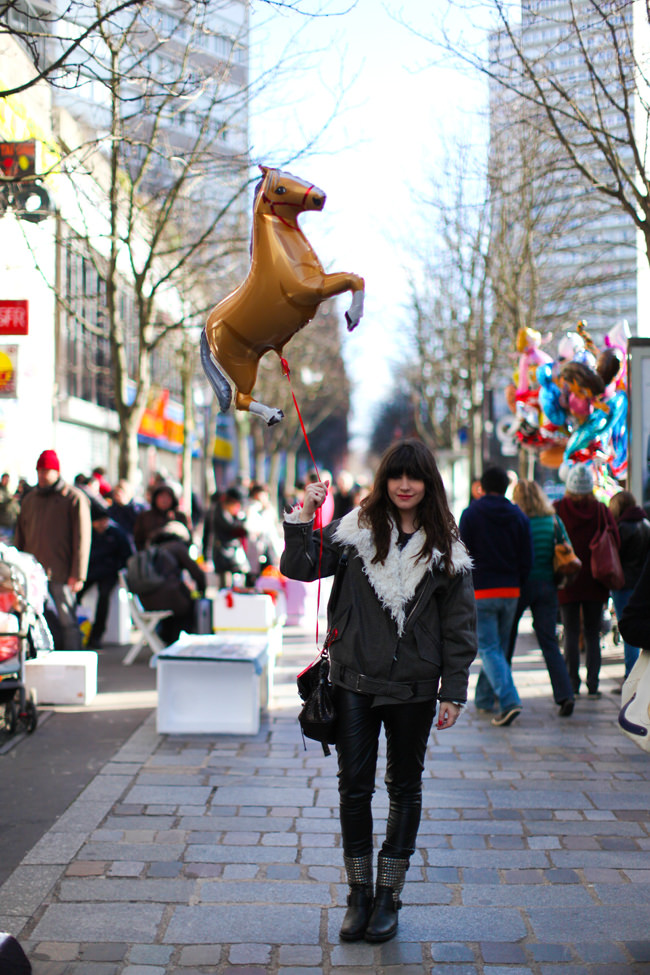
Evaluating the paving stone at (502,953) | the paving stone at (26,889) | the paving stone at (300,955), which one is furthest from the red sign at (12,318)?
the paving stone at (502,953)

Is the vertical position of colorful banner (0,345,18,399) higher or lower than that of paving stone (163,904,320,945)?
higher

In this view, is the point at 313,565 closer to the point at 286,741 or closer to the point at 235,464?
the point at 286,741

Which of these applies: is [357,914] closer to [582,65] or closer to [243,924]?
[243,924]

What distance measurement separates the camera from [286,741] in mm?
7395

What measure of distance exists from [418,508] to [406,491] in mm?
126

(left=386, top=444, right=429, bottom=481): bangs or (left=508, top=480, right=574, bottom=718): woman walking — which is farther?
(left=508, top=480, right=574, bottom=718): woman walking

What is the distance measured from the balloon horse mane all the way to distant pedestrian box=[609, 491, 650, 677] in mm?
5212

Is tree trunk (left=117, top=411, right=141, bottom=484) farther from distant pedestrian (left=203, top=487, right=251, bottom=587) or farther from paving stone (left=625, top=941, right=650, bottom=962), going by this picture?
paving stone (left=625, top=941, right=650, bottom=962)

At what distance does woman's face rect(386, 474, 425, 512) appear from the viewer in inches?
166

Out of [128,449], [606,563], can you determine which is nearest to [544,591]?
[606,563]

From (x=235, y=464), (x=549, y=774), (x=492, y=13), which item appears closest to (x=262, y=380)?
(x=235, y=464)

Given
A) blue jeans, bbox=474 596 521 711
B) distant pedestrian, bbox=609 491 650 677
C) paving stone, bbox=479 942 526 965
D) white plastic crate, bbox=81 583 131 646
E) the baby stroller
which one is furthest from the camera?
white plastic crate, bbox=81 583 131 646

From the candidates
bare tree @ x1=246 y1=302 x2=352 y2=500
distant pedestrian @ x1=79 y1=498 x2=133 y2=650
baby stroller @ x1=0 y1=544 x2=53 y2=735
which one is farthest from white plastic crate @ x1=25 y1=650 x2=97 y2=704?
bare tree @ x1=246 y1=302 x2=352 y2=500

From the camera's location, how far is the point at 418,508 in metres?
4.30
